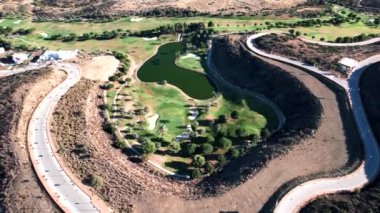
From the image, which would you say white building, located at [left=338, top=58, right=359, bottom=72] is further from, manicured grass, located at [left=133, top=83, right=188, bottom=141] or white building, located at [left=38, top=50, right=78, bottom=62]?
white building, located at [left=38, top=50, right=78, bottom=62]

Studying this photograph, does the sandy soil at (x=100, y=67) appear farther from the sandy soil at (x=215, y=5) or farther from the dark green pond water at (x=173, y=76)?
the sandy soil at (x=215, y=5)

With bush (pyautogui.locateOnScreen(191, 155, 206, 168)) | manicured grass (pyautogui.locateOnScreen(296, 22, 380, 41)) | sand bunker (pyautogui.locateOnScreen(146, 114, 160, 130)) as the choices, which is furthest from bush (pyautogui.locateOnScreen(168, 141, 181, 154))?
manicured grass (pyautogui.locateOnScreen(296, 22, 380, 41))

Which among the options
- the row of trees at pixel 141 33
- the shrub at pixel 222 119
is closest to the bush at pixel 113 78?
the shrub at pixel 222 119

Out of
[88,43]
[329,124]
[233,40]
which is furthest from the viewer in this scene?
[88,43]

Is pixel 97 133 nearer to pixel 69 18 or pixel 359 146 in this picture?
pixel 359 146

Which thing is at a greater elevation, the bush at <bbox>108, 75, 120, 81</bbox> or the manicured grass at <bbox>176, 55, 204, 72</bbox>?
the bush at <bbox>108, 75, 120, 81</bbox>

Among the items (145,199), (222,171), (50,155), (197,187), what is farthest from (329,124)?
(50,155)
